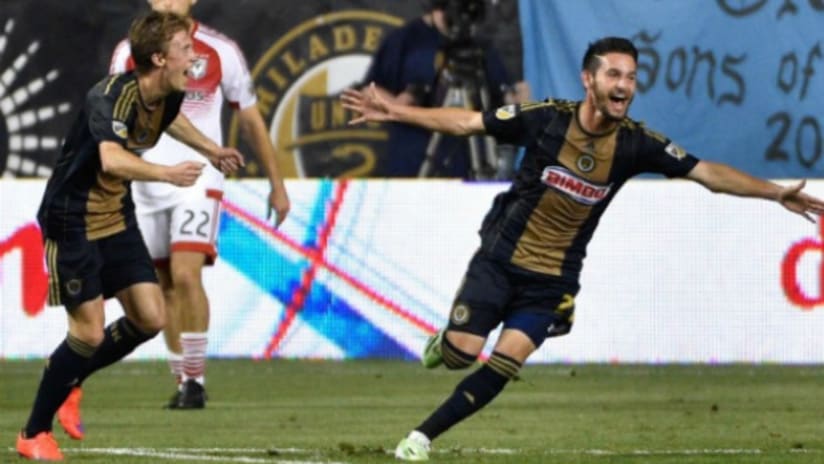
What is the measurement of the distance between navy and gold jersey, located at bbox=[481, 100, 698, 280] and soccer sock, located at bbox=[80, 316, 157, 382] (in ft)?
6.12

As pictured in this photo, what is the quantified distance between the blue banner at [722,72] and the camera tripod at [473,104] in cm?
39

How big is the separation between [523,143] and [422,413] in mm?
2773

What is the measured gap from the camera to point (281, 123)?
18.4 meters

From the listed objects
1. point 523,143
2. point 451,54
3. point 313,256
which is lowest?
point 313,256

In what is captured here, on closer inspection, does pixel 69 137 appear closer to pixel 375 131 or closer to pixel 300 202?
pixel 300 202

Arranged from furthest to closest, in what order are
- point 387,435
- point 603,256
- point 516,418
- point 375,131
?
point 375,131
point 603,256
point 516,418
point 387,435

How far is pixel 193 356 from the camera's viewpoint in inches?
529

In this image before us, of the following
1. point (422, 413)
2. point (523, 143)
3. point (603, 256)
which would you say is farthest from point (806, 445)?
point (603, 256)

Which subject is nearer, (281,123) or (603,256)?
(603,256)

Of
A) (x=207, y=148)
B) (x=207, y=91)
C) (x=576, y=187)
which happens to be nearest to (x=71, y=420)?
(x=207, y=148)

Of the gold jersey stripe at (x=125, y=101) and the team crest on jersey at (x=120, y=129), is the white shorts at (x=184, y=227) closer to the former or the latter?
the gold jersey stripe at (x=125, y=101)

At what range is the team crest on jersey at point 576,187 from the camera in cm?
1061

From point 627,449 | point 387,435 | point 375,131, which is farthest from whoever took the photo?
point 375,131

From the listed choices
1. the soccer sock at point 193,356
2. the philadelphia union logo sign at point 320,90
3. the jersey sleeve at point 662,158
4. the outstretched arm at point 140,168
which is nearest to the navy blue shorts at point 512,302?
the jersey sleeve at point 662,158
